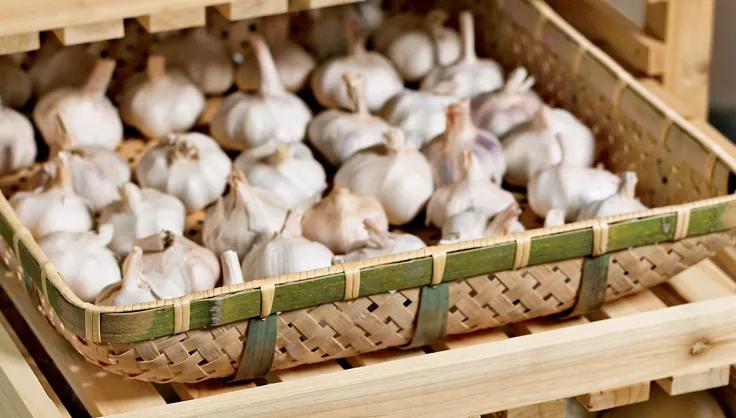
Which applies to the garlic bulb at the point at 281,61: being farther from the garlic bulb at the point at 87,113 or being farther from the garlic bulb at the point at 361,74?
the garlic bulb at the point at 87,113

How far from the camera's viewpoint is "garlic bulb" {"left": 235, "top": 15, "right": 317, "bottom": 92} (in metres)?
1.75

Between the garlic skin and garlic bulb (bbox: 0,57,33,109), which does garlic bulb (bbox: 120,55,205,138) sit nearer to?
garlic bulb (bbox: 0,57,33,109)

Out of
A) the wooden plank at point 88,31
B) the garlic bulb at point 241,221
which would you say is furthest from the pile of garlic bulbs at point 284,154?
the wooden plank at point 88,31

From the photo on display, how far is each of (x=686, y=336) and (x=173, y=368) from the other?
41cm

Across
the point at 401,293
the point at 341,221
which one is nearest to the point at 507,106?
the point at 341,221

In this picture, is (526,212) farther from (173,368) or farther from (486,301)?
(173,368)

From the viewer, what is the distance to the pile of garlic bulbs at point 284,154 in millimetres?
1393

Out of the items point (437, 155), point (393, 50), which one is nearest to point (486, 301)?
point (437, 155)

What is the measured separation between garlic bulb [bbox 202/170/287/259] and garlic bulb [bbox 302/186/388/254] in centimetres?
3

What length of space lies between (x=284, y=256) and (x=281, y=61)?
0.45 metres

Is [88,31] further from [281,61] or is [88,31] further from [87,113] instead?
[281,61]

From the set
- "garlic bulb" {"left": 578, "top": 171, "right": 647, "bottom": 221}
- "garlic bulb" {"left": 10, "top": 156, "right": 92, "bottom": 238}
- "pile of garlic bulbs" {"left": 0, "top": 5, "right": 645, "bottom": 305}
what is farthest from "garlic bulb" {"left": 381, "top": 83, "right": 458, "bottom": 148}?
"garlic bulb" {"left": 10, "top": 156, "right": 92, "bottom": 238}

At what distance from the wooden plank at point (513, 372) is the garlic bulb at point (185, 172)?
0.40 m

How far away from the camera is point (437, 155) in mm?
1553
